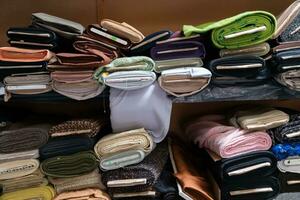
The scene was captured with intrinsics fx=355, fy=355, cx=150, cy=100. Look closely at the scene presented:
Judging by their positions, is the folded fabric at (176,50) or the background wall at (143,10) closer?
the folded fabric at (176,50)

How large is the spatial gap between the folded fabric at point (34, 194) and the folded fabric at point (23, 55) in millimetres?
428

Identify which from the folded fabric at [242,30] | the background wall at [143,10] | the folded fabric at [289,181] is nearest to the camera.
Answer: the folded fabric at [242,30]

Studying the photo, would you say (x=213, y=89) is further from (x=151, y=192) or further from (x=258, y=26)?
(x=151, y=192)

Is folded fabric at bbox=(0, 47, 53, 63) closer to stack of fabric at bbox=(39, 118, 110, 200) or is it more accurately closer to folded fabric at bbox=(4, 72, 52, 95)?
folded fabric at bbox=(4, 72, 52, 95)

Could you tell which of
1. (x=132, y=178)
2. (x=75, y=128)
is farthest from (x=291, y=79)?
(x=75, y=128)

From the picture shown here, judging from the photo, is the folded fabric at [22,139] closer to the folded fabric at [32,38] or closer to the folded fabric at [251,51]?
the folded fabric at [32,38]

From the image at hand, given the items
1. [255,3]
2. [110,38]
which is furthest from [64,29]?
[255,3]

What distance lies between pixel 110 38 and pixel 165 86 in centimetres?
24

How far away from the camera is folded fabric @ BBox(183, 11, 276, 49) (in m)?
1.10

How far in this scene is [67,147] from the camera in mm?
1170

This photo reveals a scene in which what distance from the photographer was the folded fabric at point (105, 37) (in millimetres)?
1158

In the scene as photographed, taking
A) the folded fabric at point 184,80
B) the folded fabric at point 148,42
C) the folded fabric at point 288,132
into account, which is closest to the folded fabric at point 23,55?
the folded fabric at point 148,42

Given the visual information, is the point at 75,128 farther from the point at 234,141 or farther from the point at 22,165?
the point at 234,141

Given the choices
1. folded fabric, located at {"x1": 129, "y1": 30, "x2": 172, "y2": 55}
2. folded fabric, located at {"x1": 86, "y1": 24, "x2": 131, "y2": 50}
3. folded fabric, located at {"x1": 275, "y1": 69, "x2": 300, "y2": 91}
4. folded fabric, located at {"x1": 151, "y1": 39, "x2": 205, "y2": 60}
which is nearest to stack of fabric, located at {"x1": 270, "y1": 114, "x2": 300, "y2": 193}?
folded fabric, located at {"x1": 275, "y1": 69, "x2": 300, "y2": 91}
